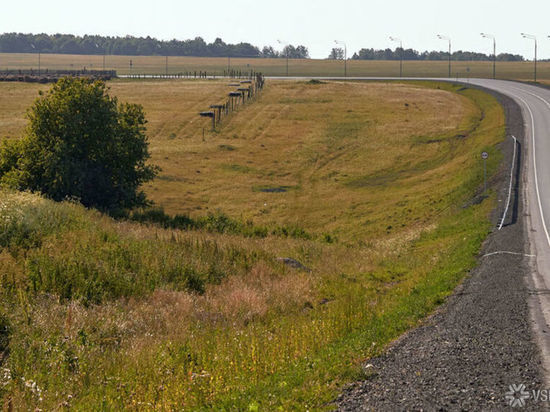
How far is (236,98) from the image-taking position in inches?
3932

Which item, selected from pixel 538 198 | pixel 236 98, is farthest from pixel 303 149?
pixel 538 198

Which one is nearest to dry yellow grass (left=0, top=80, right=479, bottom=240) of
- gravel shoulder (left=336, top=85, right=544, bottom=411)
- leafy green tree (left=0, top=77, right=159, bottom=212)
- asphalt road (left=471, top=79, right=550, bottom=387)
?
asphalt road (left=471, top=79, right=550, bottom=387)

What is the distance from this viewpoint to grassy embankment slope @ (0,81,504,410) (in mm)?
11000

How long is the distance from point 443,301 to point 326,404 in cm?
881

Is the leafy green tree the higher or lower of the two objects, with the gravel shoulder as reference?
higher

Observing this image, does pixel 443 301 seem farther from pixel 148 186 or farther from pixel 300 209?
pixel 148 186

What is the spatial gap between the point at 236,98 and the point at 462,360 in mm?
91204

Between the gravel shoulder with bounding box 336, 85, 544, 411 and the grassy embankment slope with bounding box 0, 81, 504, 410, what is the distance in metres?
0.56

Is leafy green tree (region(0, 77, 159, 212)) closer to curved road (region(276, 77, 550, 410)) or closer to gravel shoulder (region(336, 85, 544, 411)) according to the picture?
curved road (region(276, 77, 550, 410))

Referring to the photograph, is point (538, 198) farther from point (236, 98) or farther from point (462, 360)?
point (236, 98)

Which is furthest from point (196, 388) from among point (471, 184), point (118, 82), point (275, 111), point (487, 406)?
point (118, 82)

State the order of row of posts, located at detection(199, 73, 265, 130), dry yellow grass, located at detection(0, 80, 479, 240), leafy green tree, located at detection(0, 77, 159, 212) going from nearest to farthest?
leafy green tree, located at detection(0, 77, 159, 212), dry yellow grass, located at detection(0, 80, 479, 240), row of posts, located at detection(199, 73, 265, 130)

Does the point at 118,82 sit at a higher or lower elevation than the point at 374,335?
higher

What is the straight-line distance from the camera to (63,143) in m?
36.3
